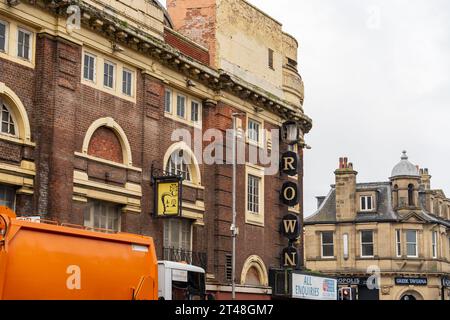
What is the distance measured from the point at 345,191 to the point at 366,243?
5.39 meters

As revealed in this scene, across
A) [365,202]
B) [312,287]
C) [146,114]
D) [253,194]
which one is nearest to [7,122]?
[146,114]

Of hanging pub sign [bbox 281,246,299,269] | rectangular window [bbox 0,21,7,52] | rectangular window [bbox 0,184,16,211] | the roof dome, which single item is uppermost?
the roof dome

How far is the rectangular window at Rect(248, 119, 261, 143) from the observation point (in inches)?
1629

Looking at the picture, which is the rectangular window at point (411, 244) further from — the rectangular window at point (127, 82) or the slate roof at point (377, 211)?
the rectangular window at point (127, 82)

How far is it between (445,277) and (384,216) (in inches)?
313

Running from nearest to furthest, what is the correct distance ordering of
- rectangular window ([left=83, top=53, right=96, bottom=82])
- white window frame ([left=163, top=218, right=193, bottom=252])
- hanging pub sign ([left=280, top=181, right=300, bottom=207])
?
rectangular window ([left=83, top=53, right=96, bottom=82]) < white window frame ([left=163, top=218, right=193, bottom=252]) < hanging pub sign ([left=280, top=181, right=300, bottom=207])

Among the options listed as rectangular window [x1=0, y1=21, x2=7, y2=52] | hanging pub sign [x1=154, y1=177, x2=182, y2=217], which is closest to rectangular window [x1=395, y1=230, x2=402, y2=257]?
hanging pub sign [x1=154, y1=177, x2=182, y2=217]

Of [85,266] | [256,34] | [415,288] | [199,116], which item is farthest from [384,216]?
[85,266]

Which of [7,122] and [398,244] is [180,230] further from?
→ [398,244]

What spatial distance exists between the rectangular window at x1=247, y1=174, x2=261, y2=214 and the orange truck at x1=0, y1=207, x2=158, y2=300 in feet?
64.1

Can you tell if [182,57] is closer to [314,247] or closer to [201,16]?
[201,16]

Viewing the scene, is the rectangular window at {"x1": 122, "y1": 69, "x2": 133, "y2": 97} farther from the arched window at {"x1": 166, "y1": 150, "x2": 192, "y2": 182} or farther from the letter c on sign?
the letter c on sign

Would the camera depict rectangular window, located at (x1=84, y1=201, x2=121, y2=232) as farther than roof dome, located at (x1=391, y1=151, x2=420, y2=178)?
No

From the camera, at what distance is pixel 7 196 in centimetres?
2658
